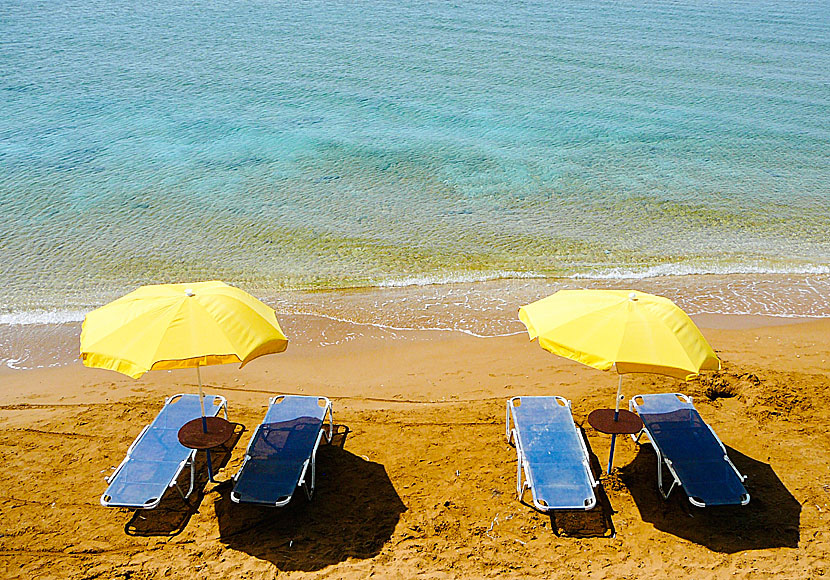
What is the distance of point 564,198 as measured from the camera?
18.5 meters

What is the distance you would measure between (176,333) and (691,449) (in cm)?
595

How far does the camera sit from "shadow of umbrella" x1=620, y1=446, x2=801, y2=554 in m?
6.71

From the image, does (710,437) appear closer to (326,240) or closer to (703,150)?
(326,240)

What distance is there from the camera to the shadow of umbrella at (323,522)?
664 cm

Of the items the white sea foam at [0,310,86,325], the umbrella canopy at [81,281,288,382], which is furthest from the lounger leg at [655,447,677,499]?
the white sea foam at [0,310,86,325]

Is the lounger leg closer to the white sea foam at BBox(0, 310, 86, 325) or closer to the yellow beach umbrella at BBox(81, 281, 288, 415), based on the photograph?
the yellow beach umbrella at BBox(81, 281, 288, 415)

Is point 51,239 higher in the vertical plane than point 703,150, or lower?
lower

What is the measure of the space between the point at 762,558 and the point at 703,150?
60.4ft

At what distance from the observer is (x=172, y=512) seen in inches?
282

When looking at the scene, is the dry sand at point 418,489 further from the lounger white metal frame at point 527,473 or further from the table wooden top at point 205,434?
the table wooden top at point 205,434

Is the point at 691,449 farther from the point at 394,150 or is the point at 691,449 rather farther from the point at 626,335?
the point at 394,150

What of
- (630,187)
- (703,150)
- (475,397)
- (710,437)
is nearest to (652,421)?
(710,437)

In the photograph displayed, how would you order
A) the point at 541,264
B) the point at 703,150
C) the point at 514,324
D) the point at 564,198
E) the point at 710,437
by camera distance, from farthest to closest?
the point at 703,150, the point at 564,198, the point at 541,264, the point at 514,324, the point at 710,437

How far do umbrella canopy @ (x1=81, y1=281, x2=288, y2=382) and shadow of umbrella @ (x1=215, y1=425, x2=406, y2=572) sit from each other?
1.75m
